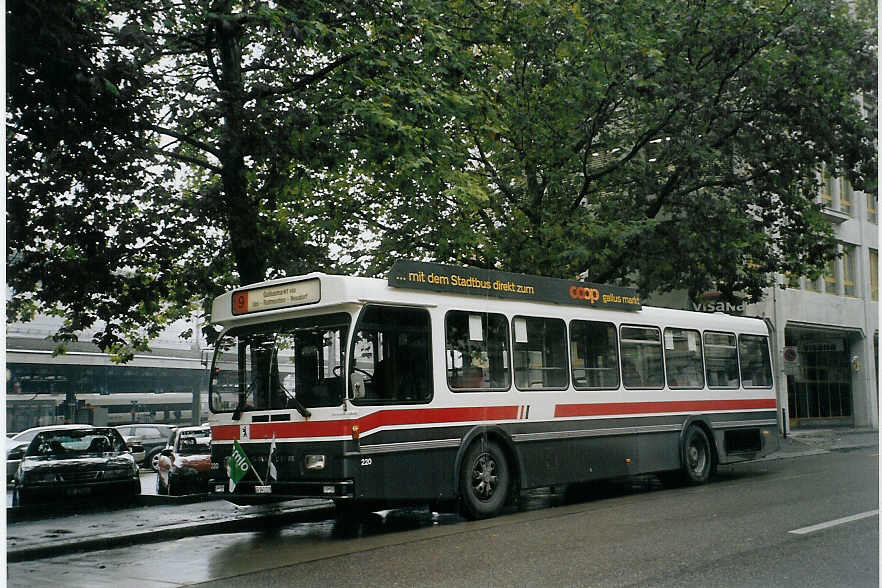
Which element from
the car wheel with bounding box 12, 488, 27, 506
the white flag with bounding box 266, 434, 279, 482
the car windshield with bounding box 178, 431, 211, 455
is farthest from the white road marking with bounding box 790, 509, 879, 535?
the car wheel with bounding box 12, 488, 27, 506

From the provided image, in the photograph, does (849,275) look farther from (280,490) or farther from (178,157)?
(280,490)

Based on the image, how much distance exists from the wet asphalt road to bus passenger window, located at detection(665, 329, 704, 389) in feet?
9.20

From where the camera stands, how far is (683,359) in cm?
1602

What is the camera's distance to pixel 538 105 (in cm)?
1953

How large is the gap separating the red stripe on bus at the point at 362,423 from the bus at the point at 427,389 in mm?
18

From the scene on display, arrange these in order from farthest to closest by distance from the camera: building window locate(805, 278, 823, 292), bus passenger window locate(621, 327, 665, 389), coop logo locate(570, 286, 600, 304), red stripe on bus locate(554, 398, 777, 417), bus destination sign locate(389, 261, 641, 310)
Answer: building window locate(805, 278, 823, 292)
bus passenger window locate(621, 327, 665, 389)
coop logo locate(570, 286, 600, 304)
red stripe on bus locate(554, 398, 777, 417)
bus destination sign locate(389, 261, 641, 310)

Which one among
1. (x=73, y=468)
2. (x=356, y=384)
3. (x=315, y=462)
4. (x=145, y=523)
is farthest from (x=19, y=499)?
(x=356, y=384)

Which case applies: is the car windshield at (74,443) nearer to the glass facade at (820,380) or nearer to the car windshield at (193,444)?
the car windshield at (193,444)

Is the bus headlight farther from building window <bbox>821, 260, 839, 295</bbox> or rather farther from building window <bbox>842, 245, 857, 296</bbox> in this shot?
building window <bbox>842, 245, 857, 296</bbox>

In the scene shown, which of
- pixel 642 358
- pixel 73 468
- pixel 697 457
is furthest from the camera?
pixel 73 468

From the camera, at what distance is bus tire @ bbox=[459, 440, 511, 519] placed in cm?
1164

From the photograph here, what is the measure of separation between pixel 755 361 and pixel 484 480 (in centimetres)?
823

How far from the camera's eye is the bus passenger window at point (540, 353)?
42.0ft

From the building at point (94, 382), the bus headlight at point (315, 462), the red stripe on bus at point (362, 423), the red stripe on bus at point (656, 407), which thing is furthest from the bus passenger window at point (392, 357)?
the building at point (94, 382)
